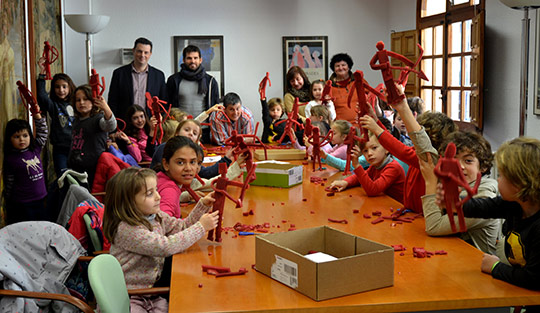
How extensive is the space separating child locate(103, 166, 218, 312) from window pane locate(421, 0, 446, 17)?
6777 millimetres

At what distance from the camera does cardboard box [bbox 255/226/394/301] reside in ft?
6.25

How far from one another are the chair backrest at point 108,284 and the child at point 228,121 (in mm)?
3641

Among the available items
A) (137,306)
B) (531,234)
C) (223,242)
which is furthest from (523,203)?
(137,306)

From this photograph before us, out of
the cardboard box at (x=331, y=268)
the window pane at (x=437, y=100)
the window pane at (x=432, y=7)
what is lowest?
the cardboard box at (x=331, y=268)

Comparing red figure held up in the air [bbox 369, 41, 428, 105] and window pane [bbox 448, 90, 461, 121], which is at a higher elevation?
red figure held up in the air [bbox 369, 41, 428, 105]

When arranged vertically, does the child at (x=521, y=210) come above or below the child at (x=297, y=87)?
below

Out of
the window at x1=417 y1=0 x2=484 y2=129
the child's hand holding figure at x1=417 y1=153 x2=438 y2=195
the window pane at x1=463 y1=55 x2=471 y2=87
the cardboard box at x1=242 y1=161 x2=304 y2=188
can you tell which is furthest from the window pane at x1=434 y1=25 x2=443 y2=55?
the child's hand holding figure at x1=417 y1=153 x2=438 y2=195

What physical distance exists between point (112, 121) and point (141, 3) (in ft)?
17.8

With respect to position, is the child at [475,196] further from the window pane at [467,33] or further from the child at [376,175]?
the window pane at [467,33]

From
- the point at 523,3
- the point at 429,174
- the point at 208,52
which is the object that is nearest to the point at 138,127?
the point at 523,3

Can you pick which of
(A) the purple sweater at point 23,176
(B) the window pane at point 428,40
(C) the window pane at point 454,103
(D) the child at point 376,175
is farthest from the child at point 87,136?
(B) the window pane at point 428,40

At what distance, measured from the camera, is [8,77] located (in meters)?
5.10

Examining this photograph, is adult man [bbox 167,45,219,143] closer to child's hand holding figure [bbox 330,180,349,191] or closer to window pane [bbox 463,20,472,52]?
window pane [bbox 463,20,472,52]

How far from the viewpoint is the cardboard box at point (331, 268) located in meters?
1.91
